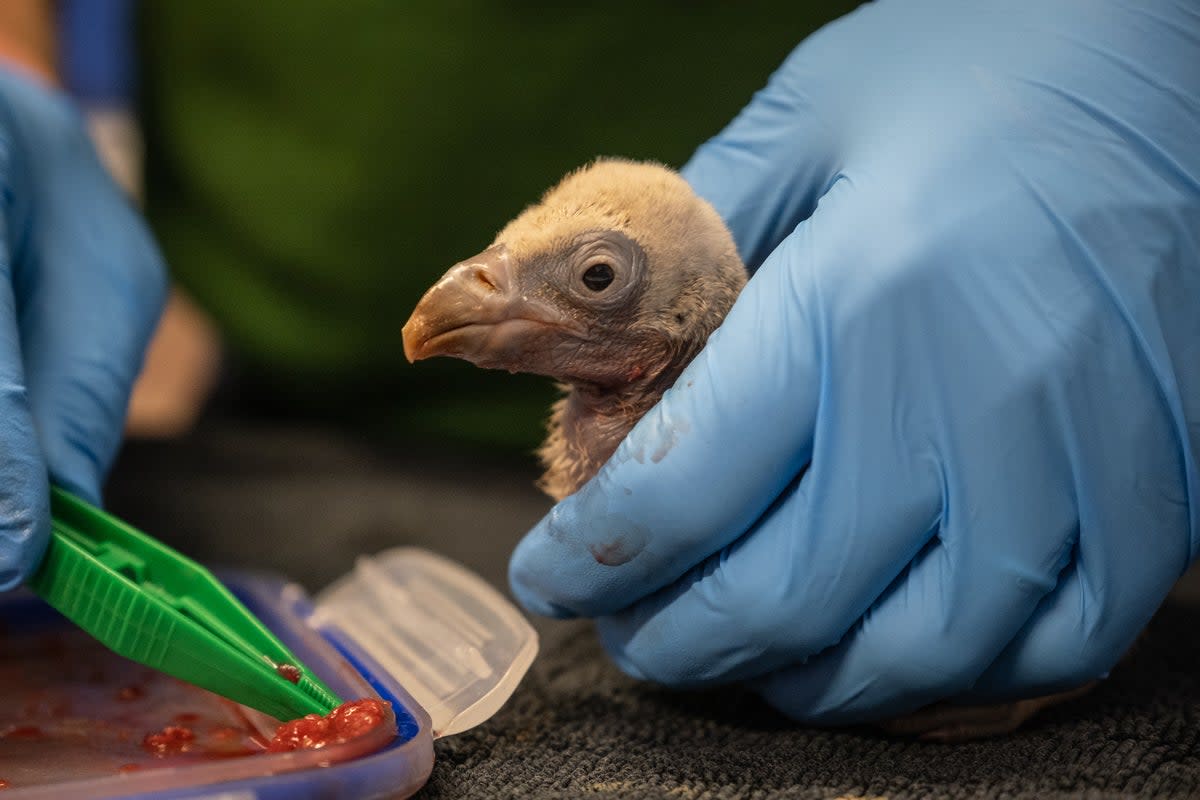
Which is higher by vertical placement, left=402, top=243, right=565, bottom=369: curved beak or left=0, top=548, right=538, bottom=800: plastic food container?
left=402, top=243, right=565, bottom=369: curved beak

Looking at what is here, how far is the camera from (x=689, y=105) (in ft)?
6.17

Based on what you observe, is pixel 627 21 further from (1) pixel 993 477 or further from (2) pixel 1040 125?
(1) pixel 993 477

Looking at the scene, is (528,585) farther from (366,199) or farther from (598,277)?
(366,199)

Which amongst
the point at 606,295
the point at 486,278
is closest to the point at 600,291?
the point at 606,295

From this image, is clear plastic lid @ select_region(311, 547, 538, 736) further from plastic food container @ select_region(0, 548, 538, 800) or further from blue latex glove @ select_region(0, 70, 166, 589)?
blue latex glove @ select_region(0, 70, 166, 589)

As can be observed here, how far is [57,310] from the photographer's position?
1381 mm

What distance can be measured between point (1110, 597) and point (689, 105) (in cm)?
116

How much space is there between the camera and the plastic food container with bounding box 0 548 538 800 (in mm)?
869

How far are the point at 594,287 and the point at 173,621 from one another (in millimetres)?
531

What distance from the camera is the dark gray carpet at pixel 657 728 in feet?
3.26

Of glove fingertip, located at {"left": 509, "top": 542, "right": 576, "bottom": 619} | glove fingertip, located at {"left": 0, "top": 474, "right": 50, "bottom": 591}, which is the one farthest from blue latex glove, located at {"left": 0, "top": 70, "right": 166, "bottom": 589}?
glove fingertip, located at {"left": 509, "top": 542, "right": 576, "bottom": 619}

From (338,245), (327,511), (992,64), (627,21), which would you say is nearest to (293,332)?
(338,245)

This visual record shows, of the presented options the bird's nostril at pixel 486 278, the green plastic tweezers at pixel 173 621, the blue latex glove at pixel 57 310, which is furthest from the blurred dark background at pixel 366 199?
the bird's nostril at pixel 486 278

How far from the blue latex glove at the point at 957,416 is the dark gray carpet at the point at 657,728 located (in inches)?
2.7
